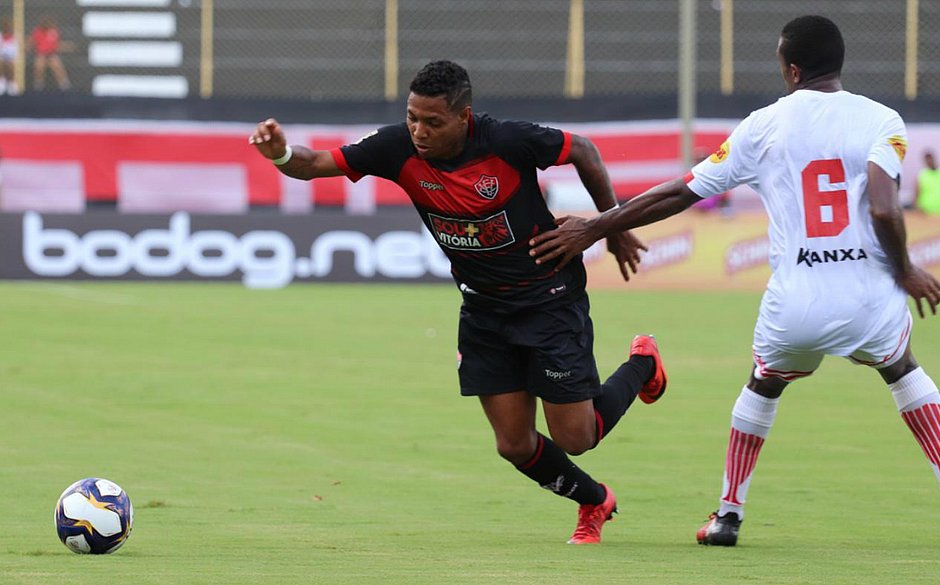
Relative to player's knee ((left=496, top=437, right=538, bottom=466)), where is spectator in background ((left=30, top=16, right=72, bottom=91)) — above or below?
above

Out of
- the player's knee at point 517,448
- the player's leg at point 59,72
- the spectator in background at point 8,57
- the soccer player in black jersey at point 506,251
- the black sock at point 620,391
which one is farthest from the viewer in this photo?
the player's leg at point 59,72

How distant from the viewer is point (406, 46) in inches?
1081

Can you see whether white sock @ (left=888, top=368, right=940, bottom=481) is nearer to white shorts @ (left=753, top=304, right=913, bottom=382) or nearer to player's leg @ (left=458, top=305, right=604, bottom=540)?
white shorts @ (left=753, top=304, right=913, bottom=382)

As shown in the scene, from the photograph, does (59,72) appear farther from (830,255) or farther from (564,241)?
(830,255)

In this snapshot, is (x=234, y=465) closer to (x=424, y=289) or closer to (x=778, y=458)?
(x=778, y=458)

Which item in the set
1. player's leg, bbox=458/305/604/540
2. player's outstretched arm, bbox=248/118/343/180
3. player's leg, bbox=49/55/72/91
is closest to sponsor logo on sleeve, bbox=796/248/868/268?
player's leg, bbox=458/305/604/540

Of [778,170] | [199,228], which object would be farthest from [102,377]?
[199,228]

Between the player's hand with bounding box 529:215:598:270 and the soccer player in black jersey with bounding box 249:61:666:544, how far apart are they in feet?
0.47

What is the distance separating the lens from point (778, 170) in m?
6.29

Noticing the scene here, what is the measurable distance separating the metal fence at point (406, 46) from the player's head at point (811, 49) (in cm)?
2091

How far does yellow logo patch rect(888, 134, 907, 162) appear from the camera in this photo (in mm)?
6160

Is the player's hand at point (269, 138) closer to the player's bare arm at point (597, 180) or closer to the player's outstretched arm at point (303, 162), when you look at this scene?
the player's outstretched arm at point (303, 162)

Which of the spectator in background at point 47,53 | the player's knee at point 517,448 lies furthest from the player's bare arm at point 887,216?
the spectator in background at point 47,53

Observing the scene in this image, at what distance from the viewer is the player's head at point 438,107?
261 inches
